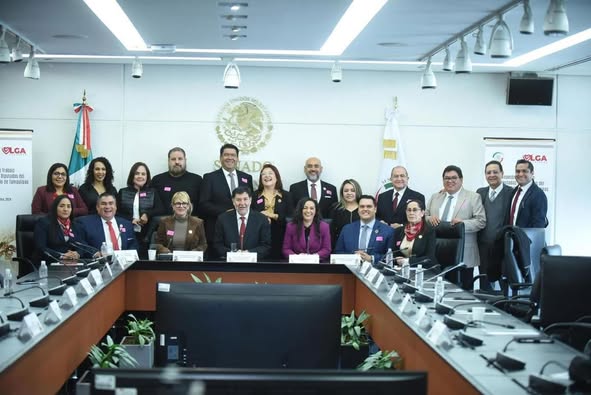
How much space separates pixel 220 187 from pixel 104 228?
1.89m

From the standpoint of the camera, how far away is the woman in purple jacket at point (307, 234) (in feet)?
22.6

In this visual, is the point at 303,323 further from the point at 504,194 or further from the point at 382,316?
the point at 504,194

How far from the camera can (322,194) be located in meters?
8.66

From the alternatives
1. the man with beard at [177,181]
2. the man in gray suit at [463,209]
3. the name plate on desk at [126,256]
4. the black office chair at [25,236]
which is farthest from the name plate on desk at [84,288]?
the man in gray suit at [463,209]

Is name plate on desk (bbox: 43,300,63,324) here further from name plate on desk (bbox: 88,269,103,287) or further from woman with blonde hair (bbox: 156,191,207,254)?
woman with blonde hair (bbox: 156,191,207,254)

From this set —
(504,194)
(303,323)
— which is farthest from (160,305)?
(504,194)

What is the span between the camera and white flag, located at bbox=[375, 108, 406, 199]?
941 centimetres

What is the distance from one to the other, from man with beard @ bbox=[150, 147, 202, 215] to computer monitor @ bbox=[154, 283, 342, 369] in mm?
6165

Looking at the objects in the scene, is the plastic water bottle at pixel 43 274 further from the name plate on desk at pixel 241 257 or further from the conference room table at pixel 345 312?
the name plate on desk at pixel 241 257

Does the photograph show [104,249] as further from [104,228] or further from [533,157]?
[533,157]

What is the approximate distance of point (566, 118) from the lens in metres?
9.66

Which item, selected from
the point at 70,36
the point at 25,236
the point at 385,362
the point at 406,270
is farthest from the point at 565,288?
the point at 70,36

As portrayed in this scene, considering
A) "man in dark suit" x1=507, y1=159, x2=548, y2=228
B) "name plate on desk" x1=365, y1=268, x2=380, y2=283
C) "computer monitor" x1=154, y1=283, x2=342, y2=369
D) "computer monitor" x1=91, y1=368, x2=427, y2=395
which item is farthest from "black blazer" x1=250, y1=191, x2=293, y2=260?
"computer monitor" x1=91, y1=368, x2=427, y2=395

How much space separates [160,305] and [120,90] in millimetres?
7269
